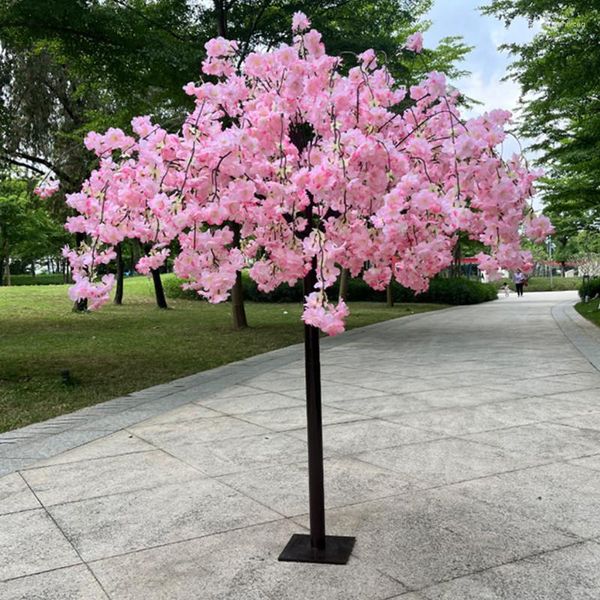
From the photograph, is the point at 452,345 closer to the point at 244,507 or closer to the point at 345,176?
the point at 244,507

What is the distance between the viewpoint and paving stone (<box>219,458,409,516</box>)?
3.71 m

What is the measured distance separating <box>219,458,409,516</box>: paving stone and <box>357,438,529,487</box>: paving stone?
0.13 metres

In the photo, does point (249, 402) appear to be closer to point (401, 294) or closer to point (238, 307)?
point (238, 307)

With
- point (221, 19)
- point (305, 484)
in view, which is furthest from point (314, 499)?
point (221, 19)

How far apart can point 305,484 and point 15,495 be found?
182cm

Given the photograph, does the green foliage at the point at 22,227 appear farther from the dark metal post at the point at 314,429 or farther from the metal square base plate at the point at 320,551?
the metal square base plate at the point at 320,551

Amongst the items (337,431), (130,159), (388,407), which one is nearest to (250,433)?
(337,431)

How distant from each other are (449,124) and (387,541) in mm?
2042

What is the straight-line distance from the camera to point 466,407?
6.12 m

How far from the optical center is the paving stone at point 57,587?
2.66 meters

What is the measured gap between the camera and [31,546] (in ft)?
10.3

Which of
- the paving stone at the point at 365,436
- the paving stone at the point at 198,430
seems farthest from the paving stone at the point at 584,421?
the paving stone at the point at 198,430

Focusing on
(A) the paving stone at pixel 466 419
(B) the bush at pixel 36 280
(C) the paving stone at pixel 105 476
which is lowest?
(C) the paving stone at pixel 105 476

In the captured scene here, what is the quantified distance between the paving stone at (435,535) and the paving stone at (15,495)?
1.83m
